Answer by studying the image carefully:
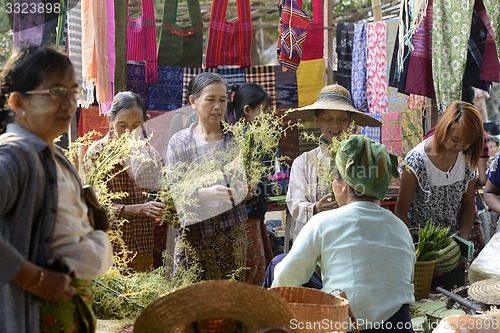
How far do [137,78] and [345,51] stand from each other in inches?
86.0

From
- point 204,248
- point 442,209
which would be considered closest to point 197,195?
point 204,248

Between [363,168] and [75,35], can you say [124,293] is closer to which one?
[363,168]

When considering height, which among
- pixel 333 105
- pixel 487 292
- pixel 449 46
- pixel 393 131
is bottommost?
pixel 487 292

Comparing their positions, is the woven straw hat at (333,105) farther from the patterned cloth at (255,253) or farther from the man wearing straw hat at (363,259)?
the man wearing straw hat at (363,259)

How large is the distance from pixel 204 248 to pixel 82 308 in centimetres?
191

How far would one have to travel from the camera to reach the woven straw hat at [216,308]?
2314 millimetres

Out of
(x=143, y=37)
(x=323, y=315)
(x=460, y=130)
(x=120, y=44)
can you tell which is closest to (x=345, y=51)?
(x=143, y=37)

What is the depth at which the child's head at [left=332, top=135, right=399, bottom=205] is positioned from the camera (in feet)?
9.92

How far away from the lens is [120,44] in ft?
19.9

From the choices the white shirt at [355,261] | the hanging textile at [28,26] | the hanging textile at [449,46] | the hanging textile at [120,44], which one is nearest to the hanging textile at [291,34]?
the hanging textile at [449,46]

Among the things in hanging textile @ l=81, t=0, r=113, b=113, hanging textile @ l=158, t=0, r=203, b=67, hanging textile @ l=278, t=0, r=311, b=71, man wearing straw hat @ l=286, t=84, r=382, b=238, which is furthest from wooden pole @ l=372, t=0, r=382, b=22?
hanging textile @ l=81, t=0, r=113, b=113

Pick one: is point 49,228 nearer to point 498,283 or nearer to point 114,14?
point 498,283

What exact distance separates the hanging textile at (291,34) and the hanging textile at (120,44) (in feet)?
4.72

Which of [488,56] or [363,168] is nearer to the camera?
[363,168]
